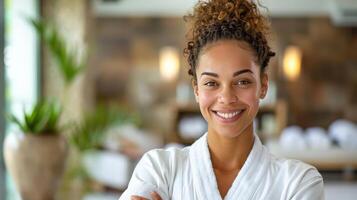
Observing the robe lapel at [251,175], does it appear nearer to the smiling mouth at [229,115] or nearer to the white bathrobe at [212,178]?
the white bathrobe at [212,178]

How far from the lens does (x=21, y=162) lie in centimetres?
379

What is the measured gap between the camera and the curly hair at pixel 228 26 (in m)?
1.25

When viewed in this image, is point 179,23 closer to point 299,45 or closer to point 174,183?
point 299,45

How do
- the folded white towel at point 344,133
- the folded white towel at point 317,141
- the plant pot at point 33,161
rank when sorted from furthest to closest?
the folded white towel at point 344,133 → the folded white towel at point 317,141 → the plant pot at point 33,161

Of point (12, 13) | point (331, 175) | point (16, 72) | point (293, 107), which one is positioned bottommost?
point (331, 175)

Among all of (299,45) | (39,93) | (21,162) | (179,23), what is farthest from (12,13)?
(299,45)

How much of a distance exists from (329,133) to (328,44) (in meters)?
1.33

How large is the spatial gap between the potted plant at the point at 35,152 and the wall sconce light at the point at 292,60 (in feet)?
18.1

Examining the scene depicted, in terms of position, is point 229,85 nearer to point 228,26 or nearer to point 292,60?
point 228,26

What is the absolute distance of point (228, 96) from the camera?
4.00 feet

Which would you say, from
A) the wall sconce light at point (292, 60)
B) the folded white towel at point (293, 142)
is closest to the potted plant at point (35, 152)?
the folded white towel at point (293, 142)

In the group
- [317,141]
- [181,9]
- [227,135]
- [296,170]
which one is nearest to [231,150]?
[227,135]

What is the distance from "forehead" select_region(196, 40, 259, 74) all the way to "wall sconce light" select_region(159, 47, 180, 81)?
300 inches

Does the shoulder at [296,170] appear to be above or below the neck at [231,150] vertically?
below
